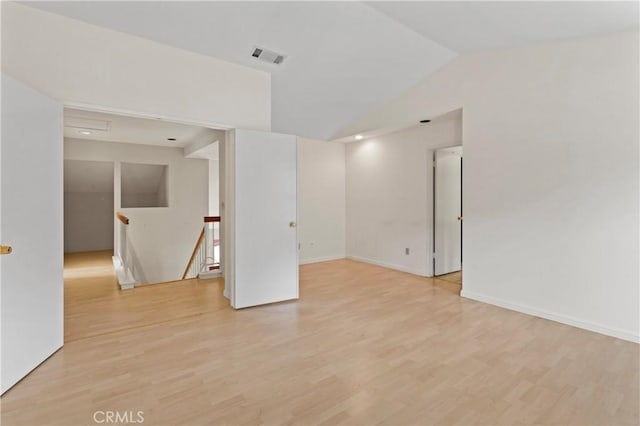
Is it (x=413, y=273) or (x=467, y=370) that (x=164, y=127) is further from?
(x=467, y=370)

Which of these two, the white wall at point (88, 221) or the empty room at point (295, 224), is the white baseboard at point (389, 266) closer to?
the empty room at point (295, 224)

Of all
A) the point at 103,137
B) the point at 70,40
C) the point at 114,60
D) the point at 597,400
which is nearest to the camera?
the point at 597,400

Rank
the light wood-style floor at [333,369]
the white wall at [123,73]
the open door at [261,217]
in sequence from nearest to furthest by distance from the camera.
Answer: the light wood-style floor at [333,369]
the white wall at [123,73]
the open door at [261,217]

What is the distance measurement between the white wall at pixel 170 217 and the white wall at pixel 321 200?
8.63 ft

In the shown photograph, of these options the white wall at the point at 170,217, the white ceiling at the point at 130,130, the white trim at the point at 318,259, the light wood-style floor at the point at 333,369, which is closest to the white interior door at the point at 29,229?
the light wood-style floor at the point at 333,369

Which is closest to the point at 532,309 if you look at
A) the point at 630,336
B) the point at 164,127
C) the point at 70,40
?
the point at 630,336

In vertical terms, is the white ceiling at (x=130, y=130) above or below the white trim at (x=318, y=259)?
above

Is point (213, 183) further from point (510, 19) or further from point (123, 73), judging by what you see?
point (510, 19)

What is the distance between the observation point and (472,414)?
1839 mm

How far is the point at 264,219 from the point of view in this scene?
3748mm

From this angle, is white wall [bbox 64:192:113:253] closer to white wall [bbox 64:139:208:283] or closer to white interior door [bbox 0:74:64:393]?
white wall [bbox 64:139:208:283]

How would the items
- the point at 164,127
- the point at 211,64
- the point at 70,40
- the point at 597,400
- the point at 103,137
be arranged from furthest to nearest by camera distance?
1. the point at 103,137
2. the point at 164,127
3. the point at 211,64
4. the point at 70,40
5. the point at 597,400

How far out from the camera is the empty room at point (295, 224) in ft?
6.81

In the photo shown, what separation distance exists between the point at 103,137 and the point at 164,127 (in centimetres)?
179
